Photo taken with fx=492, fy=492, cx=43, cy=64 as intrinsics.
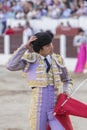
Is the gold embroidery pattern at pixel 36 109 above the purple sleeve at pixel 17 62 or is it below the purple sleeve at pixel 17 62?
below

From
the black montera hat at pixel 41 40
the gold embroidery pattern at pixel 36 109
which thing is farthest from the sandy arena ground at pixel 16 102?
the black montera hat at pixel 41 40

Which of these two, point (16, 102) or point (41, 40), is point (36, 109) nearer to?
point (41, 40)

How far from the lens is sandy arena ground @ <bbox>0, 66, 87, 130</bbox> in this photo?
604 cm

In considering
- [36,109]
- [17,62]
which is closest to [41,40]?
[17,62]

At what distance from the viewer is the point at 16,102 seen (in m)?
7.80

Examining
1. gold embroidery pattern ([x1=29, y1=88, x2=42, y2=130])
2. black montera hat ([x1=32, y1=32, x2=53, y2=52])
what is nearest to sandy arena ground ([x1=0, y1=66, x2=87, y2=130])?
gold embroidery pattern ([x1=29, y1=88, x2=42, y2=130])

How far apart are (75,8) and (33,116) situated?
11.1 metres

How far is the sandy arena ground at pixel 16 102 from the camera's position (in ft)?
19.8

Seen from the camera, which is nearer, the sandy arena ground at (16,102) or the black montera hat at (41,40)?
the black montera hat at (41,40)

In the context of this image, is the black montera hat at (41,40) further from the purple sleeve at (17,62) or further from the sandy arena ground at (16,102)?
the sandy arena ground at (16,102)

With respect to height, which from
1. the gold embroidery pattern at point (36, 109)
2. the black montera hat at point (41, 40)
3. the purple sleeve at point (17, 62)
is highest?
the black montera hat at point (41, 40)

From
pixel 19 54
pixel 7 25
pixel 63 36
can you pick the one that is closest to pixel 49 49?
pixel 19 54

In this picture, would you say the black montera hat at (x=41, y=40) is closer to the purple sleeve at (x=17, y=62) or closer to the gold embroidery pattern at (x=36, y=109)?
the purple sleeve at (x=17, y=62)

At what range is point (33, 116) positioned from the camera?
3.54m
